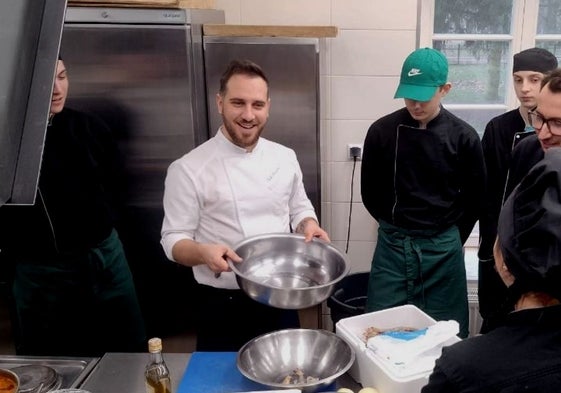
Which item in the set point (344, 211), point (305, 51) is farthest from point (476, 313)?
point (305, 51)

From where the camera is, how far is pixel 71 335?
86.6 inches

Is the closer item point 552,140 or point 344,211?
point 552,140

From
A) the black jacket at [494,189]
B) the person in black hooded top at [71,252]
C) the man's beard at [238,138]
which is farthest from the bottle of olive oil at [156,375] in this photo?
the black jacket at [494,189]

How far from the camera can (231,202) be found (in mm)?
1697

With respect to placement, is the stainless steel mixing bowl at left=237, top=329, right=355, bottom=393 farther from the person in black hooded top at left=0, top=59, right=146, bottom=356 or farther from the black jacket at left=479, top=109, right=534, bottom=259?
the black jacket at left=479, top=109, right=534, bottom=259

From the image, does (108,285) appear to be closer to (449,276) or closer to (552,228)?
(449,276)

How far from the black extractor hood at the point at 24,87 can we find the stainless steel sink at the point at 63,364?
899 millimetres

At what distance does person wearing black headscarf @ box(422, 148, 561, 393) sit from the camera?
79 centimetres

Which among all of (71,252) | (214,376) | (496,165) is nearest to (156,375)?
(214,376)

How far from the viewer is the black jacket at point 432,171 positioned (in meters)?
2.12

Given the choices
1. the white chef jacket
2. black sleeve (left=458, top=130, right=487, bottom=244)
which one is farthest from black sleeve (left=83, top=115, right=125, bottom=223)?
black sleeve (left=458, top=130, right=487, bottom=244)

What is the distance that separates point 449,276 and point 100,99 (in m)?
1.68

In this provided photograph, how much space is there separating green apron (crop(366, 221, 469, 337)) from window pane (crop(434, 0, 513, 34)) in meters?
1.14

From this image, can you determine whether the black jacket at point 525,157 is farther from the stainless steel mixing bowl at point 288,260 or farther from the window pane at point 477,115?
the window pane at point 477,115
